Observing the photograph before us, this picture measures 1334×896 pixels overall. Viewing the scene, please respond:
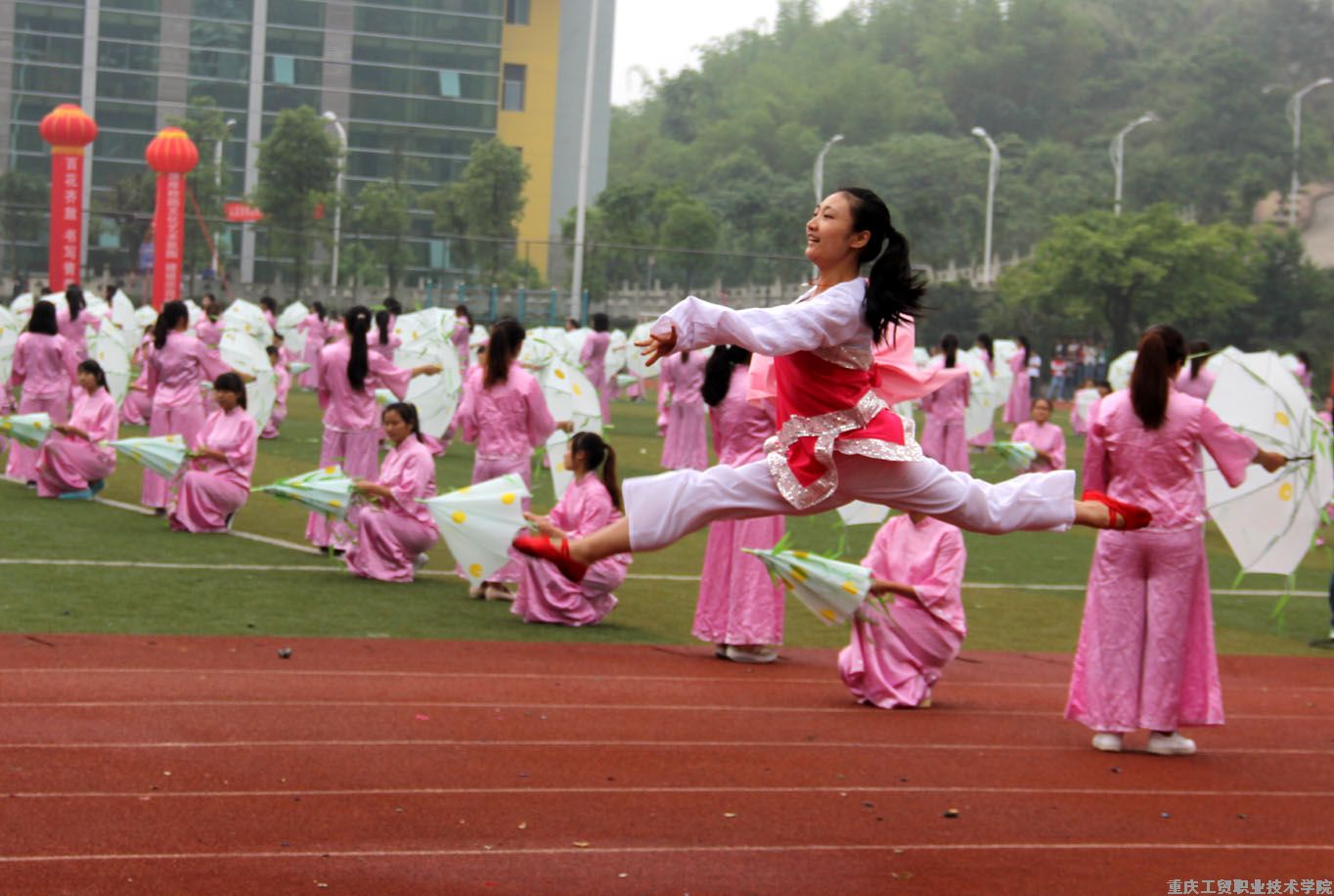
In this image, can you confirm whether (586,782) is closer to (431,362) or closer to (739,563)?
(739,563)

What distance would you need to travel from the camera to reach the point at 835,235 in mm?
5406

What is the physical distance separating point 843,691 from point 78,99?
48.1 meters

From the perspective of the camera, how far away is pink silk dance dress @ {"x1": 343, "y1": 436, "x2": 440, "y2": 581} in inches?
455

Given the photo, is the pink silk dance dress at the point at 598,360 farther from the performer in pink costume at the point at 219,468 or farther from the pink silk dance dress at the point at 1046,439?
the performer in pink costume at the point at 219,468

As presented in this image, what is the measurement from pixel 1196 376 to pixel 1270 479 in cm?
399

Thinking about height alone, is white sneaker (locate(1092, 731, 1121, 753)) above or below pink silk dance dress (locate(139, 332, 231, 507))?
below

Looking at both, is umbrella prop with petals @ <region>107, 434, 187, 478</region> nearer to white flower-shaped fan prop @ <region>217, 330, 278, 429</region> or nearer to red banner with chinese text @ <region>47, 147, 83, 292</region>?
white flower-shaped fan prop @ <region>217, 330, 278, 429</region>

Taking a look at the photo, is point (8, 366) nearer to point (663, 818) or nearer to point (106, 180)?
point (663, 818)

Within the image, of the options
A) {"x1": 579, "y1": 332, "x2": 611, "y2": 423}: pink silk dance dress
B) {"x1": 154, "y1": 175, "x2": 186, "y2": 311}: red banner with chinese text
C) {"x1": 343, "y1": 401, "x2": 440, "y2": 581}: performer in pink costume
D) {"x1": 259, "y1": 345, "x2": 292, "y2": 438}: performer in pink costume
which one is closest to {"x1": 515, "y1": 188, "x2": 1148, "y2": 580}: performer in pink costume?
{"x1": 343, "y1": 401, "x2": 440, "y2": 581}: performer in pink costume

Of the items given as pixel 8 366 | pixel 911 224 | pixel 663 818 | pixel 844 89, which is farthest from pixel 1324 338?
pixel 844 89

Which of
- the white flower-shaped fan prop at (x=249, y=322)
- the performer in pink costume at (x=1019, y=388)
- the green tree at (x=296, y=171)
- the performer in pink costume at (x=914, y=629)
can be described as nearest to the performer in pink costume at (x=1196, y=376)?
the performer in pink costume at (x=914, y=629)

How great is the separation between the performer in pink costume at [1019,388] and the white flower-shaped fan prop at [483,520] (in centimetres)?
1792

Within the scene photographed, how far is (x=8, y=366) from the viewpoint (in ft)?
62.1

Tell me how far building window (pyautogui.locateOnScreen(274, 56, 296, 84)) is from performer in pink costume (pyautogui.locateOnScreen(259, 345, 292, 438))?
32.5 metres
